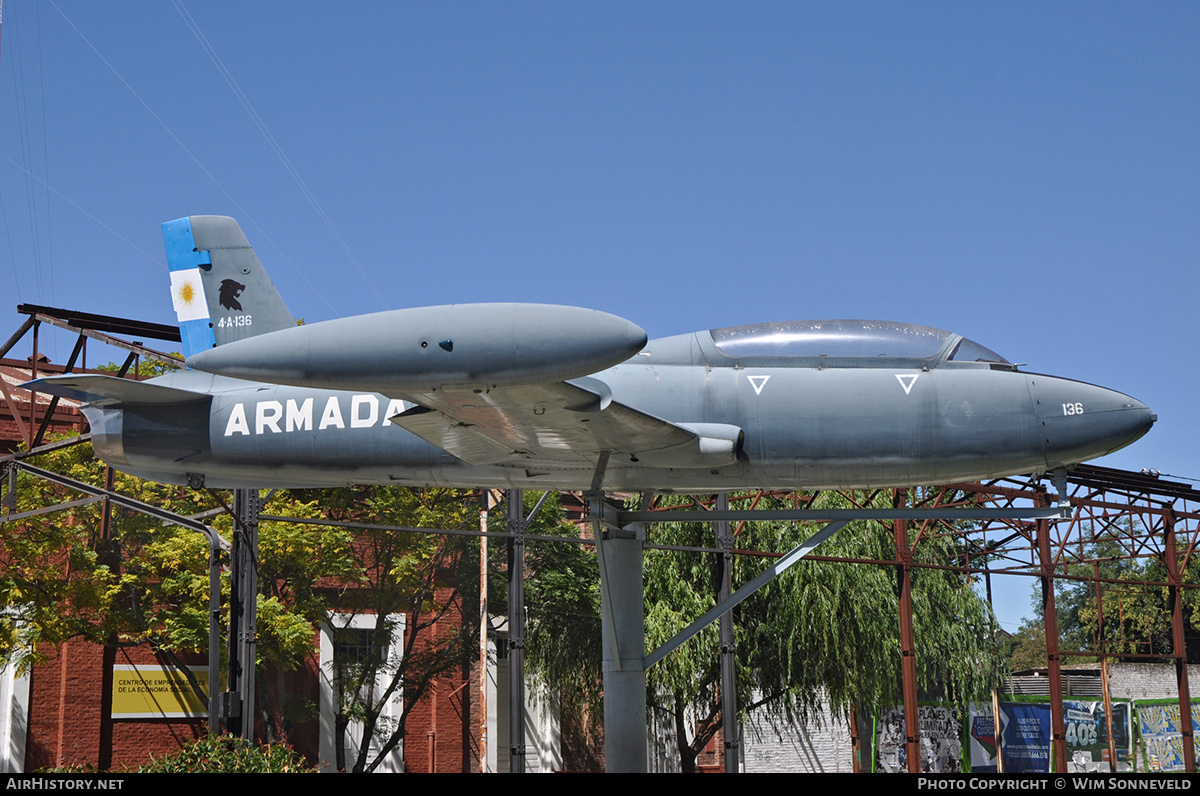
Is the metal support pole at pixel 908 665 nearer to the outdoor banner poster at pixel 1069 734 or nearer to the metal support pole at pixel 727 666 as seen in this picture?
the metal support pole at pixel 727 666

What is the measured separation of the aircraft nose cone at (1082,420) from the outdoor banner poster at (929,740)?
98.1 ft

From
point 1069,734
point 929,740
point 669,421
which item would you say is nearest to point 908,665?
point 929,740

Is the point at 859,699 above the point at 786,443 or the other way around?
the other way around

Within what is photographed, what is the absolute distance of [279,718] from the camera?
1093 inches

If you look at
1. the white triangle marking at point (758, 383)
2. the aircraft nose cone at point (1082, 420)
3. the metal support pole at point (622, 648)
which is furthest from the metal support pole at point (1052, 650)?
the metal support pole at point (622, 648)

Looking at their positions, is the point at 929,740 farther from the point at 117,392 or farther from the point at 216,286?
the point at 117,392

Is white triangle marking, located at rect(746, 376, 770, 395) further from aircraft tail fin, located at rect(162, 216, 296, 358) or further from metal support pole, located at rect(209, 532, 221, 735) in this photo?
metal support pole, located at rect(209, 532, 221, 735)

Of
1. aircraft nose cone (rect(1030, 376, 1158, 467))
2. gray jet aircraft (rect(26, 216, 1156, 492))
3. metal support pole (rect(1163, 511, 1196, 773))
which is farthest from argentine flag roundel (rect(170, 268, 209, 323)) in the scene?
metal support pole (rect(1163, 511, 1196, 773))

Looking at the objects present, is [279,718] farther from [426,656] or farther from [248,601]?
[248,601]

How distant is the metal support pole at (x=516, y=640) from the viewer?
21.2m

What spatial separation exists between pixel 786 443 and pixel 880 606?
68.7ft

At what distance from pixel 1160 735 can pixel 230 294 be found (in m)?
45.3
